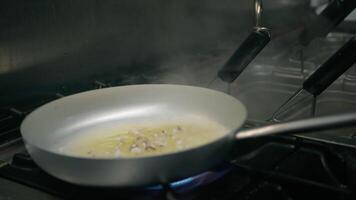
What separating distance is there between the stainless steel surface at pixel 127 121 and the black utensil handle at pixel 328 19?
0.45 meters

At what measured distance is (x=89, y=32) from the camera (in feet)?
2.86

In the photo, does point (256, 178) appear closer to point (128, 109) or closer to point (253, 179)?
point (253, 179)

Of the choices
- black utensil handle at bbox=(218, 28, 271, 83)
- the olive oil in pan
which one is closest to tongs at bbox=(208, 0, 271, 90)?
black utensil handle at bbox=(218, 28, 271, 83)

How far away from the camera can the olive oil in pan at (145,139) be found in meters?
0.51

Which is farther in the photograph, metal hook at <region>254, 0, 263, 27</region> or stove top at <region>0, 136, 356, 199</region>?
metal hook at <region>254, 0, 263, 27</region>

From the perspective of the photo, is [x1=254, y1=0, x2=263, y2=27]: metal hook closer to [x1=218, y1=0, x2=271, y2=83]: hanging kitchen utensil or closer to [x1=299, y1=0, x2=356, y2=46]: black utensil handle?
[x1=218, y1=0, x2=271, y2=83]: hanging kitchen utensil

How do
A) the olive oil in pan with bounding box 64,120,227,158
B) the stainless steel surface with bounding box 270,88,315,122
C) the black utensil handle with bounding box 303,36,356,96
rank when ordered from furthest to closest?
the stainless steel surface with bounding box 270,88,315,122 < the black utensil handle with bounding box 303,36,356,96 < the olive oil in pan with bounding box 64,120,227,158

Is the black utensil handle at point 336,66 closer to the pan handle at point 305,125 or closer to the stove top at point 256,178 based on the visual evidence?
the stove top at point 256,178

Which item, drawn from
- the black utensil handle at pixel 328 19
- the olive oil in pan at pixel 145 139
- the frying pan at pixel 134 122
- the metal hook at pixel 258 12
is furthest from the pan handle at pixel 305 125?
the black utensil handle at pixel 328 19

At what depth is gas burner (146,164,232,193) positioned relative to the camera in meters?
0.44

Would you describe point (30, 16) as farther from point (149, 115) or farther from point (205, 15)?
point (205, 15)

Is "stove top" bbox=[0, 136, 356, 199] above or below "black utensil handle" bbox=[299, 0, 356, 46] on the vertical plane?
below

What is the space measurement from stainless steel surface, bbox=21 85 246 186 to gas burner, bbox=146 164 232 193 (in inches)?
1.3

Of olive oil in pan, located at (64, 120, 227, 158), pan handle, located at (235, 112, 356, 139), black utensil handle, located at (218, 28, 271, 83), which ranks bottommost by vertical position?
olive oil in pan, located at (64, 120, 227, 158)
